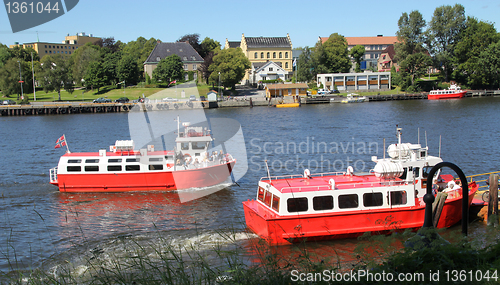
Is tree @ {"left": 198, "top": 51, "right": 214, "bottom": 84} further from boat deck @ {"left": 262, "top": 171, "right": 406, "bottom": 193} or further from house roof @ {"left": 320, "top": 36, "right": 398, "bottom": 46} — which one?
boat deck @ {"left": 262, "top": 171, "right": 406, "bottom": 193}

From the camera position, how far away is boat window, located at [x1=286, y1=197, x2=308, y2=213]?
17.2 meters

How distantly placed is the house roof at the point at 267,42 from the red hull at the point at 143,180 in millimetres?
112559

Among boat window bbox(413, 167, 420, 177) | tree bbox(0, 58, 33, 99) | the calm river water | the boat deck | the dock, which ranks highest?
tree bbox(0, 58, 33, 99)

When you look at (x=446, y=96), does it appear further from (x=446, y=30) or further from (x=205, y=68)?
(x=205, y=68)

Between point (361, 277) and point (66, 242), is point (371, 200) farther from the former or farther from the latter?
point (66, 242)

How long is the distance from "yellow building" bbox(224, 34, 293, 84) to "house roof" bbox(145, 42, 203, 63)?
20.2 metres

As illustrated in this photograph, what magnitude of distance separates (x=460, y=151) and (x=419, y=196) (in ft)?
72.9

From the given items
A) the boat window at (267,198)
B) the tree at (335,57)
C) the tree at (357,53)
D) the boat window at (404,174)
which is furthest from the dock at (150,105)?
the boat window at (404,174)

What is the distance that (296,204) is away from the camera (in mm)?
17281

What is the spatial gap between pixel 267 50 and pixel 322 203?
124 metres

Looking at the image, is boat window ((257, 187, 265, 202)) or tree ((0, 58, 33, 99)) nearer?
boat window ((257, 187, 265, 202))

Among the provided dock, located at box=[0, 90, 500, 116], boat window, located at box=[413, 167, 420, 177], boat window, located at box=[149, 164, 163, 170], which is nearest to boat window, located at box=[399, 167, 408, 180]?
boat window, located at box=[413, 167, 420, 177]

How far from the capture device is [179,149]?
28562mm

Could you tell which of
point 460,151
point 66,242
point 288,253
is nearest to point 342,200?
point 288,253
